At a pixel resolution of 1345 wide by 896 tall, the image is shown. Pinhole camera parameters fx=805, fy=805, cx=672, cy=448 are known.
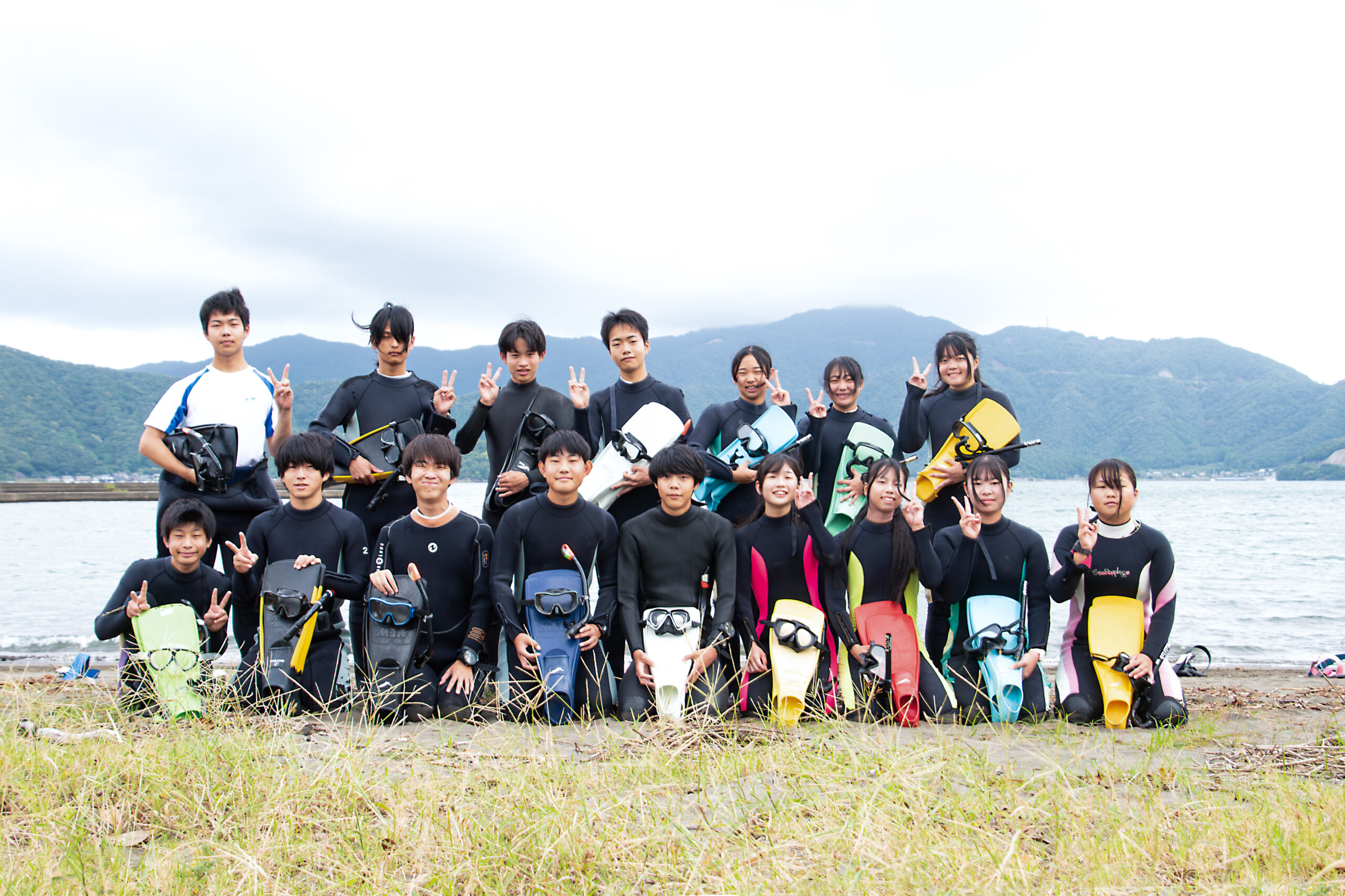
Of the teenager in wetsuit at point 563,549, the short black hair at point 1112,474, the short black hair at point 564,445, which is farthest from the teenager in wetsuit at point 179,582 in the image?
the short black hair at point 1112,474

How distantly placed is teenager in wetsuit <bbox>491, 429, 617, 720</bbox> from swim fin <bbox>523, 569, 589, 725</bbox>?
60 mm

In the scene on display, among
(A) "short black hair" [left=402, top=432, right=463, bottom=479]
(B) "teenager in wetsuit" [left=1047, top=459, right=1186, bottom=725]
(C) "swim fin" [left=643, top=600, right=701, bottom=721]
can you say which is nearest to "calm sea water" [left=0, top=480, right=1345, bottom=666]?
(B) "teenager in wetsuit" [left=1047, top=459, right=1186, bottom=725]

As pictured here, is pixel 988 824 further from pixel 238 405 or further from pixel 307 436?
pixel 238 405

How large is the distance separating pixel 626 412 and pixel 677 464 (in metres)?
0.84

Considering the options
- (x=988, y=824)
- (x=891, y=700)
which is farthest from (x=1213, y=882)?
(x=891, y=700)

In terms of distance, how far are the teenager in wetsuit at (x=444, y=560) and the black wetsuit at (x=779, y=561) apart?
138cm

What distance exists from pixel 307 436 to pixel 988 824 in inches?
145

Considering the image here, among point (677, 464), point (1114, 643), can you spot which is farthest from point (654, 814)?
point (1114, 643)

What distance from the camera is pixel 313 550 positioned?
13.9 ft

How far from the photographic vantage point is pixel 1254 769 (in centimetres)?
293

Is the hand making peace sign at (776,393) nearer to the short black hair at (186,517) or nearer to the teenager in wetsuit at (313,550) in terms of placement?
the teenager in wetsuit at (313,550)

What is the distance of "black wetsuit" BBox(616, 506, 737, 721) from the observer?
420cm

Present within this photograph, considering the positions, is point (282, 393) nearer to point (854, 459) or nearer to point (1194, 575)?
point (854, 459)

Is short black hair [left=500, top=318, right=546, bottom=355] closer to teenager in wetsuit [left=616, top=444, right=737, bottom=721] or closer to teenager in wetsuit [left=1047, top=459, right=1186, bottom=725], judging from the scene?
teenager in wetsuit [left=616, top=444, right=737, bottom=721]
